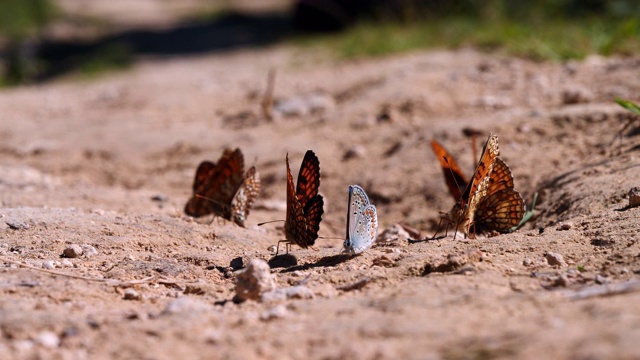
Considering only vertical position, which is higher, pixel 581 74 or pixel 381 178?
pixel 581 74

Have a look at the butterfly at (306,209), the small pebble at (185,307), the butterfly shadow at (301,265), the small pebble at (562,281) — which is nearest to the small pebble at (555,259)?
the small pebble at (562,281)

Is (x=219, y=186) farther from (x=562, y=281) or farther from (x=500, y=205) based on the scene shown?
(x=562, y=281)

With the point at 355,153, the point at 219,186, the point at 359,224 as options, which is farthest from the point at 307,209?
the point at 355,153

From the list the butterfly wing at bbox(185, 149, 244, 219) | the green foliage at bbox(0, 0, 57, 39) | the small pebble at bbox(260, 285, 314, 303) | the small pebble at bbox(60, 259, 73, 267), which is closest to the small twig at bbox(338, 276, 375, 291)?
the small pebble at bbox(260, 285, 314, 303)

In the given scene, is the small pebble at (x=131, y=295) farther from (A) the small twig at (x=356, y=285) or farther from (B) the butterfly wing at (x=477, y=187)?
(B) the butterfly wing at (x=477, y=187)

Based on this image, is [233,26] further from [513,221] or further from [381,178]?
[513,221]

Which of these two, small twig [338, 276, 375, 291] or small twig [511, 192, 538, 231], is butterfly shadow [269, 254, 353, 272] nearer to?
small twig [338, 276, 375, 291]

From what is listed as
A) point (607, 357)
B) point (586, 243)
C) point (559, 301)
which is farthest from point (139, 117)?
point (607, 357)
